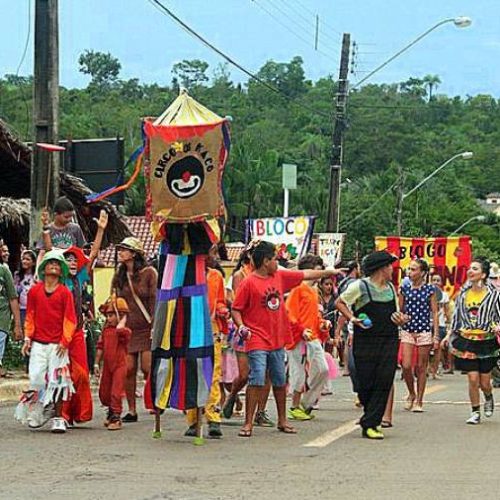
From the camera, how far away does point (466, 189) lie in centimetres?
9062

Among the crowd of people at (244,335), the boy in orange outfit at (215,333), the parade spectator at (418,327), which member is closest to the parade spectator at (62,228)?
the crowd of people at (244,335)

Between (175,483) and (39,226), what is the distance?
9310 mm

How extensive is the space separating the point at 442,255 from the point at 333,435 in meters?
15.1

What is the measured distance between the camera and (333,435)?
12.2 metres

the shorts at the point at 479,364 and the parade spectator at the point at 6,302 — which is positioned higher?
the parade spectator at the point at 6,302

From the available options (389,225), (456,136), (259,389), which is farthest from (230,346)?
(456,136)

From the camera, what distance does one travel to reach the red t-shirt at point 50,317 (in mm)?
12086

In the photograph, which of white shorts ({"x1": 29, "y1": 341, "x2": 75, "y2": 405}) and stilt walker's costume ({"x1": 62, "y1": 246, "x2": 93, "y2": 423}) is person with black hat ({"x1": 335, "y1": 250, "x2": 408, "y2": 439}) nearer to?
stilt walker's costume ({"x1": 62, "y1": 246, "x2": 93, "y2": 423})

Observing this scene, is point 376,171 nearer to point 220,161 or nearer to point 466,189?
point 466,189

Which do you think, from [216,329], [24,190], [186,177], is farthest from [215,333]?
[24,190]

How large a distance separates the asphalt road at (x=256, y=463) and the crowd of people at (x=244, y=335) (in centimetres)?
32

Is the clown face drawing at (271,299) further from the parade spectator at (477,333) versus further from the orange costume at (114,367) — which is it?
the parade spectator at (477,333)

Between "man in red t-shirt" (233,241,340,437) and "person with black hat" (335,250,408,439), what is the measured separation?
0.43 meters

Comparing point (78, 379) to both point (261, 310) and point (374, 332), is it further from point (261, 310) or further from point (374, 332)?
point (374, 332)
